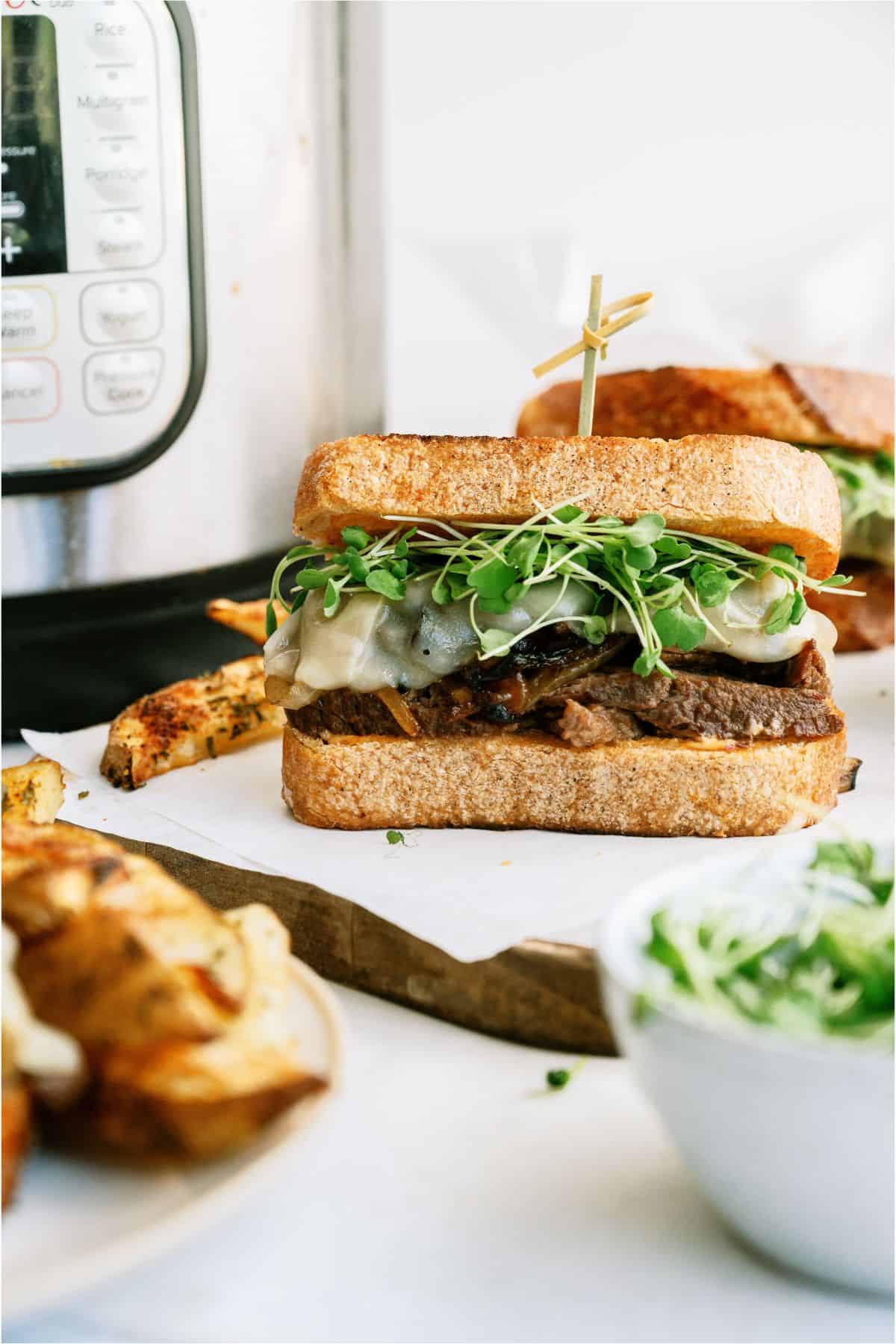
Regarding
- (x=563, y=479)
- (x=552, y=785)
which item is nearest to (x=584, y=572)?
(x=563, y=479)

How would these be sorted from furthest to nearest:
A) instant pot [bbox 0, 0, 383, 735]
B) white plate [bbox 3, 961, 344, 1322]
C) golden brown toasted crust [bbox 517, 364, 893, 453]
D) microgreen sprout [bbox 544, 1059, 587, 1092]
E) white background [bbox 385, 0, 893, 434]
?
1. white background [bbox 385, 0, 893, 434]
2. golden brown toasted crust [bbox 517, 364, 893, 453]
3. instant pot [bbox 0, 0, 383, 735]
4. microgreen sprout [bbox 544, 1059, 587, 1092]
5. white plate [bbox 3, 961, 344, 1322]

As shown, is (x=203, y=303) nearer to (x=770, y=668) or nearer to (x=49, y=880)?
(x=770, y=668)

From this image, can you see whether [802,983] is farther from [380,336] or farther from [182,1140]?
[380,336]

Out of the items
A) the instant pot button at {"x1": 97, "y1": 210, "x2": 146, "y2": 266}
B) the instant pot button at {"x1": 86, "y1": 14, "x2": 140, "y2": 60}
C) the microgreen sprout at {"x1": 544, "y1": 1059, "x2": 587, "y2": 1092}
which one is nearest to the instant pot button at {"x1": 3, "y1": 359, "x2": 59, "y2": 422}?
the instant pot button at {"x1": 97, "y1": 210, "x2": 146, "y2": 266}

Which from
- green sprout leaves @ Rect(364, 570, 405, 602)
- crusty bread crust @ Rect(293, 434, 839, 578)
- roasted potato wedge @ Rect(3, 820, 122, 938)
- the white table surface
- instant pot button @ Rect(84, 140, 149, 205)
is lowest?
the white table surface

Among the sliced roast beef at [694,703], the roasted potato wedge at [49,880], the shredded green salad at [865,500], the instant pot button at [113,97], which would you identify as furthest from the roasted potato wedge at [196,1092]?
the shredded green salad at [865,500]

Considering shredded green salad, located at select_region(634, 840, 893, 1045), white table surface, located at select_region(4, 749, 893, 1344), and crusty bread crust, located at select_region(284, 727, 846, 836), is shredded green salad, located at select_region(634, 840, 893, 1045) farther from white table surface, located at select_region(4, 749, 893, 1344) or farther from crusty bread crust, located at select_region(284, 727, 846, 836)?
crusty bread crust, located at select_region(284, 727, 846, 836)
